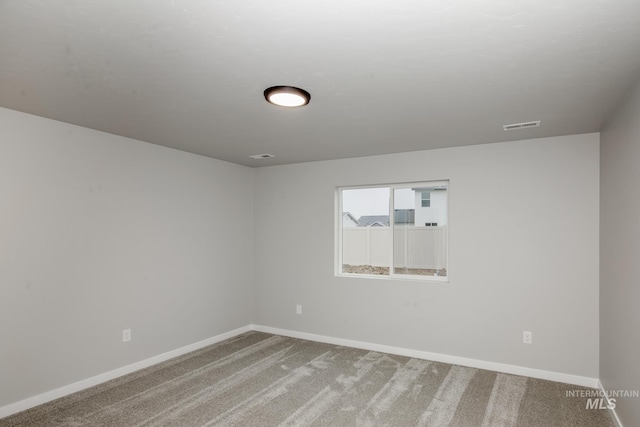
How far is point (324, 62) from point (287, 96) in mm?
490

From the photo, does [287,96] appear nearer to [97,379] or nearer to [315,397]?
[315,397]

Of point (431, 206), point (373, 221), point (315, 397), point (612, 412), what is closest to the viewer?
point (612, 412)

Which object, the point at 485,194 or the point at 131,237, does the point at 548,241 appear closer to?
the point at 485,194

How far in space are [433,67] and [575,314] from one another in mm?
2923

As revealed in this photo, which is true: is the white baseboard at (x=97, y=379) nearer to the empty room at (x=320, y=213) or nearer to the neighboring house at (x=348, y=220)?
the empty room at (x=320, y=213)

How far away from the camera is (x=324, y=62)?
6.80 ft

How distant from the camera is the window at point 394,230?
4.39 meters

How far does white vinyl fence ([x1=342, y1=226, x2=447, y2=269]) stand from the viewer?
4395 millimetres

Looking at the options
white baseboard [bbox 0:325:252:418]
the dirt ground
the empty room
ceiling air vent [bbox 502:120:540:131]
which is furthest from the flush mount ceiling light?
white baseboard [bbox 0:325:252:418]

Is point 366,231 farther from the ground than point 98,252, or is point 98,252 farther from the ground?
point 366,231

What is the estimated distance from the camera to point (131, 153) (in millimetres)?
3877

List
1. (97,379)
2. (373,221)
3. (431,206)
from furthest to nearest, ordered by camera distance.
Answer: (373,221) < (431,206) < (97,379)

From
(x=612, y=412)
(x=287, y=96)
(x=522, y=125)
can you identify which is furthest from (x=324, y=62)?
(x=612, y=412)

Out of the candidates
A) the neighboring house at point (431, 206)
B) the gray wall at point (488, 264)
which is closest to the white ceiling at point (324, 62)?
the gray wall at point (488, 264)
